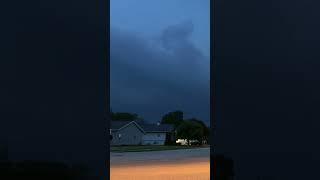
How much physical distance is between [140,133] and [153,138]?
1.93 meters

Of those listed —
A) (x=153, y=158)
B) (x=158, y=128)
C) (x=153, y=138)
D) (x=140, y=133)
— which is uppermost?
(x=158, y=128)

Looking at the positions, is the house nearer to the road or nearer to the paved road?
the paved road

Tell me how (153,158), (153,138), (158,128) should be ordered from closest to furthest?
(153,158), (153,138), (158,128)

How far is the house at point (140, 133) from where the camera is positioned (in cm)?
4744

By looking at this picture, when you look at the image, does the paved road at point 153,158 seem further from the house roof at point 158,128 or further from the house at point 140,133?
the house roof at point 158,128

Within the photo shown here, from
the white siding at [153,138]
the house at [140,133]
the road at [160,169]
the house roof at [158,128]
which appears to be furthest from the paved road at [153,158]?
the white siding at [153,138]

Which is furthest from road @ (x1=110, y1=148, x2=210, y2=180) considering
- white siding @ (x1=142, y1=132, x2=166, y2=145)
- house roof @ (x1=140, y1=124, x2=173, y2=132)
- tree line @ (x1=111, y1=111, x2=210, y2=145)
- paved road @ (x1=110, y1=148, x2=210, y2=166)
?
white siding @ (x1=142, y1=132, x2=166, y2=145)

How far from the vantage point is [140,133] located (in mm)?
52344

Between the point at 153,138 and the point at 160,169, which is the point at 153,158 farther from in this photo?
the point at 153,138

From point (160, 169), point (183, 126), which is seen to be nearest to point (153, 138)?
point (183, 126)

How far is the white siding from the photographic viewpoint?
53.1 m
